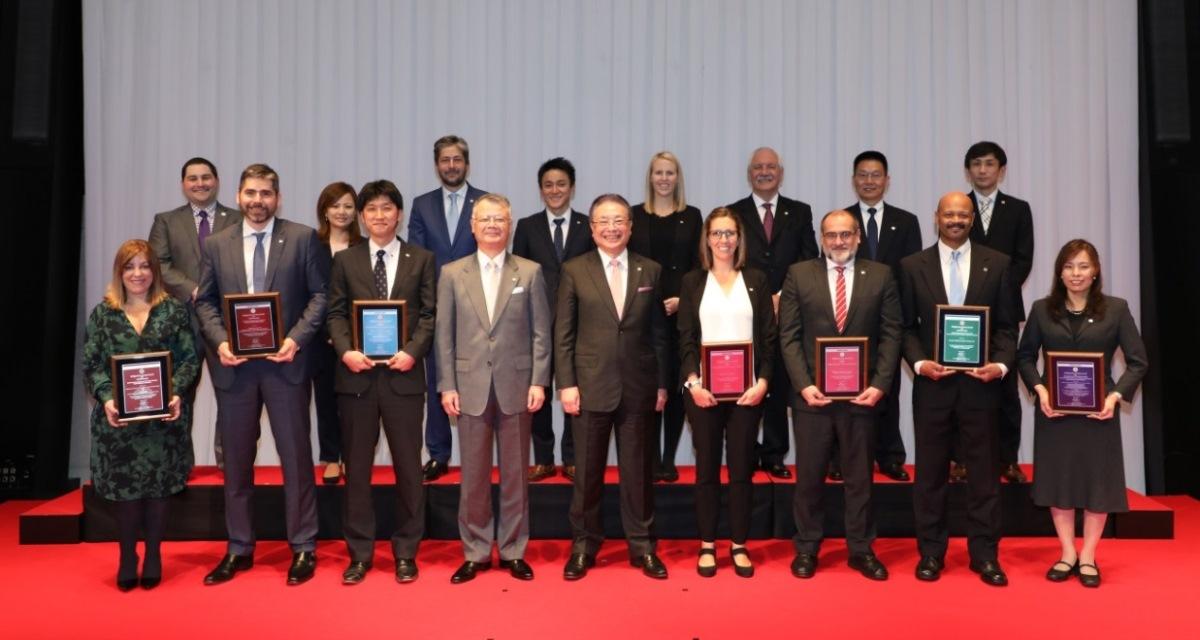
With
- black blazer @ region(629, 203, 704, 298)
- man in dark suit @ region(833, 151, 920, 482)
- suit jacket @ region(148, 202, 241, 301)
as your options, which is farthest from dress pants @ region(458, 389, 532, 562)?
man in dark suit @ region(833, 151, 920, 482)

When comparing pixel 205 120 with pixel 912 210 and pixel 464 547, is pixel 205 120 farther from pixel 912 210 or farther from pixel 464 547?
pixel 912 210

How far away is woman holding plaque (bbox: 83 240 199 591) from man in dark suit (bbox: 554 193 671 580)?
69.8 inches

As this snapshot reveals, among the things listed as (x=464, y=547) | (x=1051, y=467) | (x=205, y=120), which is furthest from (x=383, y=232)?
(x=1051, y=467)

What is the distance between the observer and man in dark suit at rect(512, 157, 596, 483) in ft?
18.7

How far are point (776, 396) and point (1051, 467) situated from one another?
1479mm

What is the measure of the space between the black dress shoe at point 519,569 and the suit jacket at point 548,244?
55.0 inches

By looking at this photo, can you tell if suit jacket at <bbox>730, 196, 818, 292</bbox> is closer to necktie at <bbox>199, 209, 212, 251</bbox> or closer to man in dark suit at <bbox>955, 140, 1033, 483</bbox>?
man in dark suit at <bbox>955, 140, 1033, 483</bbox>

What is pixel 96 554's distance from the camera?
539 cm

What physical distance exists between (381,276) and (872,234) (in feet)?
8.83

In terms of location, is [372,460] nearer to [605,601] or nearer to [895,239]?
[605,601]

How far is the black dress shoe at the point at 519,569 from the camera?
493cm

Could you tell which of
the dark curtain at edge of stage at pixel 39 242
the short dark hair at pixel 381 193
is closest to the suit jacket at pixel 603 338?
the short dark hair at pixel 381 193

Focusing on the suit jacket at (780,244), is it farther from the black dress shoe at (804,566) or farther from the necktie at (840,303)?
the black dress shoe at (804,566)

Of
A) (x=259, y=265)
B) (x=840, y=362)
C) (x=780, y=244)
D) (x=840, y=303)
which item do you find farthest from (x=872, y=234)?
(x=259, y=265)
